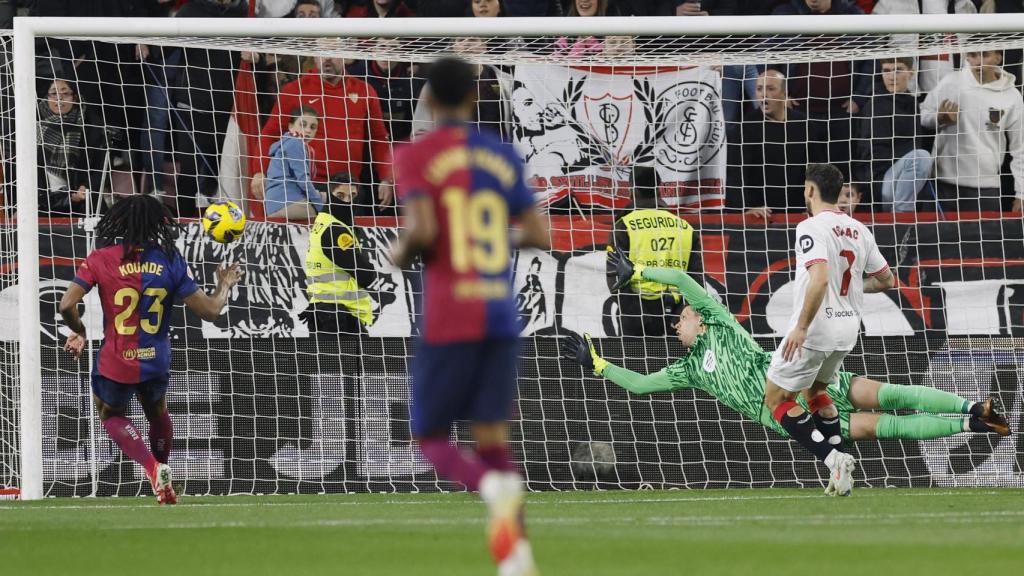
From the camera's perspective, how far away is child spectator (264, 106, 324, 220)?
11.7 meters

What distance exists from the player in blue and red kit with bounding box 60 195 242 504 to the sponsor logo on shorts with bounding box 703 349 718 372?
3.55m

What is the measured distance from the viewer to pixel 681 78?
486 inches

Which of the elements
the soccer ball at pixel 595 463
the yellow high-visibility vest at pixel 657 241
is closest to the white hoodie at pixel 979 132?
the yellow high-visibility vest at pixel 657 241

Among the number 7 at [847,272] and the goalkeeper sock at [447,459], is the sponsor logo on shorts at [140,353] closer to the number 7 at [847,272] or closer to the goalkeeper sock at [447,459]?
the number 7 at [847,272]

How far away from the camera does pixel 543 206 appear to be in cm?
1186

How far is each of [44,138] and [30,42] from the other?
1629 mm

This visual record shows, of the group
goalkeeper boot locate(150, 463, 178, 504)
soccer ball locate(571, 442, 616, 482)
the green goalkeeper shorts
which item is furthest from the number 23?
the green goalkeeper shorts

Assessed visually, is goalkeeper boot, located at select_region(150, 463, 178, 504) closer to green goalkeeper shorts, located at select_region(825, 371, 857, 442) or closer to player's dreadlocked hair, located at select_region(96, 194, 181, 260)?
player's dreadlocked hair, located at select_region(96, 194, 181, 260)

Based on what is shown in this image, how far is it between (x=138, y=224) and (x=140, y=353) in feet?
2.70

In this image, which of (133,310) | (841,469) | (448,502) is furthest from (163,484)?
(841,469)

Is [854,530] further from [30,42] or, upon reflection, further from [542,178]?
[30,42]

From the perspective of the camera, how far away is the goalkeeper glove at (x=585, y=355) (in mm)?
10500

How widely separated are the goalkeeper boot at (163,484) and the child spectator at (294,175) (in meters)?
2.93

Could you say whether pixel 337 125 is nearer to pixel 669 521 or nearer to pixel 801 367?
pixel 801 367
